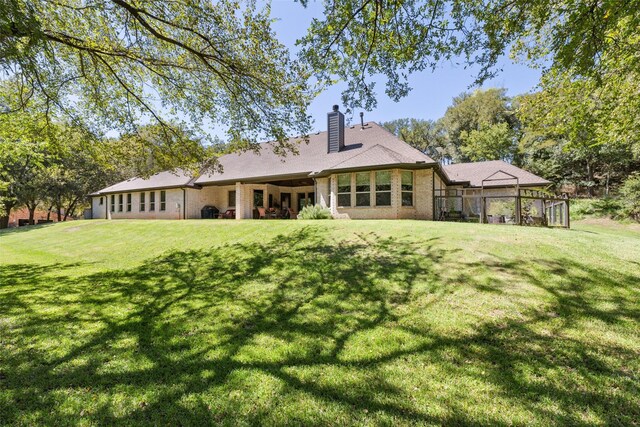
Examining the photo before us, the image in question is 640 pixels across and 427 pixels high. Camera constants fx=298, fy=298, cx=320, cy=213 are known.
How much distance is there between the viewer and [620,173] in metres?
33.1

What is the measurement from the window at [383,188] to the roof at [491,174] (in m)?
11.0

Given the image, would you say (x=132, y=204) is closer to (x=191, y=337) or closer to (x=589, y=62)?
(x=191, y=337)

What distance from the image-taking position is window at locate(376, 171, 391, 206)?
1538 cm

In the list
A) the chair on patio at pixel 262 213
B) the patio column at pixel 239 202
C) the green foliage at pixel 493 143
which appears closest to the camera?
the patio column at pixel 239 202

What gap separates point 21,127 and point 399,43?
1134cm

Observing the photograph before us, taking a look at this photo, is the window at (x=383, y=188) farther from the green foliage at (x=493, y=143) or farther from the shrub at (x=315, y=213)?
the green foliage at (x=493, y=143)

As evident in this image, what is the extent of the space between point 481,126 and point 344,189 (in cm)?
3270

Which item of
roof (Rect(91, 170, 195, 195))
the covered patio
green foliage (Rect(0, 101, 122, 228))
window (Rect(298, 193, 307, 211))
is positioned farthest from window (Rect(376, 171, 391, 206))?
roof (Rect(91, 170, 195, 195))

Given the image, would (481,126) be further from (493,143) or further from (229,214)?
(229,214)

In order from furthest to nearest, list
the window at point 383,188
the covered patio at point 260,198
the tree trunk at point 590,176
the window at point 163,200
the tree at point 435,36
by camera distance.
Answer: the tree trunk at point 590,176, the window at point 163,200, the covered patio at point 260,198, the window at point 383,188, the tree at point 435,36

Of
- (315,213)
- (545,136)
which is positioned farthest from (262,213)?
(545,136)

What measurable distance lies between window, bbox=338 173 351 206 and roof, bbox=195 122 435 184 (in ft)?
2.39

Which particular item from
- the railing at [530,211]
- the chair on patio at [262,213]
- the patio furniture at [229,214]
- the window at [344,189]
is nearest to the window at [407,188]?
the railing at [530,211]

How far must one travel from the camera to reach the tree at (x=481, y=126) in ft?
121
